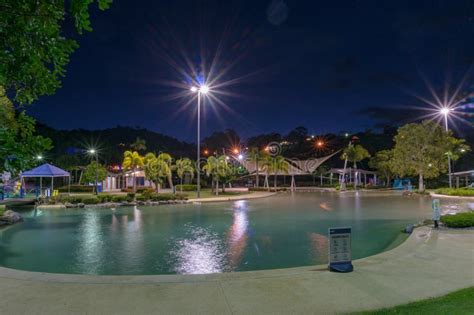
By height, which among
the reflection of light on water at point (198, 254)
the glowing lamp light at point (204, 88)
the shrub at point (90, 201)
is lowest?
the reflection of light on water at point (198, 254)

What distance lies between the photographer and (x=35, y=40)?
2795 millimetres

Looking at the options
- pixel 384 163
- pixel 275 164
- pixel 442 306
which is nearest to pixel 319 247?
pixel 442 306

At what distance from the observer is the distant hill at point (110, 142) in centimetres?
6242

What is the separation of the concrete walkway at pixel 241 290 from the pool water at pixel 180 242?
74.3 inches

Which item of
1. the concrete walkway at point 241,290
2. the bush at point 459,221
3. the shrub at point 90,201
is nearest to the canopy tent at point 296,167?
the shrub at point 90,201

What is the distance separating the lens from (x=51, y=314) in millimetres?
4547

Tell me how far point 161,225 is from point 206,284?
9.96m

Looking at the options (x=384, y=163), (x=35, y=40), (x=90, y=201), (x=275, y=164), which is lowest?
(x=90, y=201)

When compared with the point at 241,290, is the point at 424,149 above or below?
above

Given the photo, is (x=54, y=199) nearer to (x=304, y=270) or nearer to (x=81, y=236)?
(x=81, y=236)

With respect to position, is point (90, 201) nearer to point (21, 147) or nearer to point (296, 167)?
point (21, 147)

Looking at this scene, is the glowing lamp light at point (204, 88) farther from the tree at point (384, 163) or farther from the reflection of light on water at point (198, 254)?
the tree at point (384, 163)

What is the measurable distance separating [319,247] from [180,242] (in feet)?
14.8

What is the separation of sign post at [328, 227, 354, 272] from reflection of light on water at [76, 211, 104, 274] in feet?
17.5
